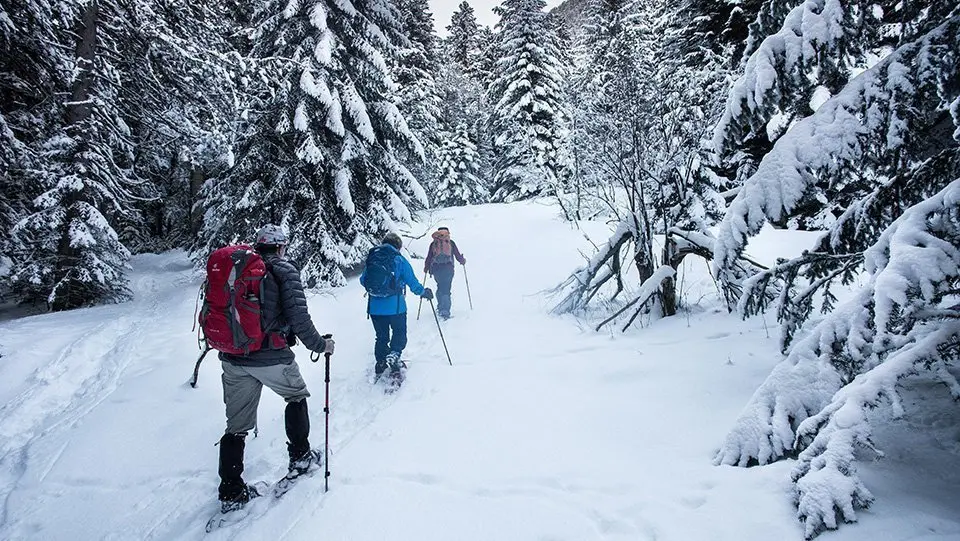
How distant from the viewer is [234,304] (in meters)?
3.37

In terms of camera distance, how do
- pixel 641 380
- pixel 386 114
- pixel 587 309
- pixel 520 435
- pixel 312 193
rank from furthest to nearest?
pixel 386 114, pixel 312 193, pixel 587 309, pixel 641 380, pixel 520 435

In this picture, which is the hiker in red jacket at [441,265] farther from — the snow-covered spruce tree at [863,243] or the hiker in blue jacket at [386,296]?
the snow-covered spruce tree at [863,243]

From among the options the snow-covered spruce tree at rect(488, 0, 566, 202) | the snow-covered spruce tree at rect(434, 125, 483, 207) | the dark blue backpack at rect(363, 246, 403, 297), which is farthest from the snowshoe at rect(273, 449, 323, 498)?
the snow-covered spruce tree at rect(434, 125, 483, 207)

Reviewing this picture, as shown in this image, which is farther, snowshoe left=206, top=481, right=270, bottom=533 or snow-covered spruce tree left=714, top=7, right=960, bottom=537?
snowshoe left=206, top=481, right=270, bottom=533

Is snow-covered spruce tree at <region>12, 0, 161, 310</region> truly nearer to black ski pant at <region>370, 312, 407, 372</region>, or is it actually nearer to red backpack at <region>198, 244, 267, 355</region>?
black ski pant at <region>370, 312, 407, 372</region>

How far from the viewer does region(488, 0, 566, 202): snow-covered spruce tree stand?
2331 centimetres

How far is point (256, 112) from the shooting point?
10.7m

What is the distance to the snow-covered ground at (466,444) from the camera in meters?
2.54

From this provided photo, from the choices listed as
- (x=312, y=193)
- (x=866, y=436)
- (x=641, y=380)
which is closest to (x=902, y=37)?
(x=866, y=436)

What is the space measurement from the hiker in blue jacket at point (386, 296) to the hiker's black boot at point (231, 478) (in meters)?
2.46

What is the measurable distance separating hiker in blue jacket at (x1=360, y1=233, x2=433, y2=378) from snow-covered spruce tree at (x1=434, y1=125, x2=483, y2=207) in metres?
22.2

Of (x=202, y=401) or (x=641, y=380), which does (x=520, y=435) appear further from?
(x=202, y=401)

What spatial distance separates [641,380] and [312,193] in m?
8.88

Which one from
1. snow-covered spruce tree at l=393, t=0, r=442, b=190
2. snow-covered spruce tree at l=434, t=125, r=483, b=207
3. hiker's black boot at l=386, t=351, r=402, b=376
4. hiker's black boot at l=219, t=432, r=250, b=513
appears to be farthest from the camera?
snow-covered spruce tree at l=434, t=125, r=483, b=207
